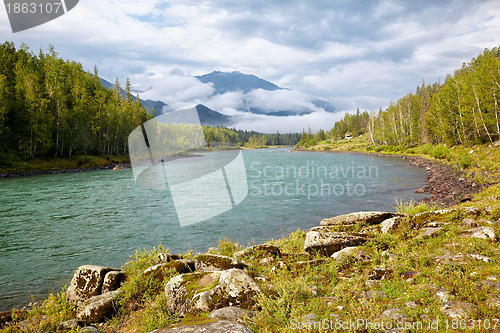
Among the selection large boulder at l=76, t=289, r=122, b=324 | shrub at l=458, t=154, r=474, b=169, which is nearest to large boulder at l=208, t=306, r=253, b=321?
large boulder at l=76, t=289, r=122, b=324

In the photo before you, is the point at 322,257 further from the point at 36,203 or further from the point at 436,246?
the point at 36,203

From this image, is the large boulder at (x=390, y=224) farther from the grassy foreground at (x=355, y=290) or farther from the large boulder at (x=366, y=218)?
the large boulder at (x=366, y=218)

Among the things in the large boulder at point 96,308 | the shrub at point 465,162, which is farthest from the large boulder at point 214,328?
the shrub at point 465,162

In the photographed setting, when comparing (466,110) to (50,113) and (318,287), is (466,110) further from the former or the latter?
(50,113)

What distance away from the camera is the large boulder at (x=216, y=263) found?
9.38 m

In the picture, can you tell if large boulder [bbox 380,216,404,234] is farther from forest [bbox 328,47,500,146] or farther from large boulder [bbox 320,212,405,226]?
forest [bbox 328,47,500,146]

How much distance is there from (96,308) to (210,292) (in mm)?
3721

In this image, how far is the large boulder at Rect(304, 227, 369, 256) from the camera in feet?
33.9

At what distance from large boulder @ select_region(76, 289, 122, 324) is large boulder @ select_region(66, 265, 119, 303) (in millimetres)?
753

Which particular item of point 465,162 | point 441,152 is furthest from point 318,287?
point 441,152

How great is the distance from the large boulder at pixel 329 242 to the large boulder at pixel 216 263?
2.78m

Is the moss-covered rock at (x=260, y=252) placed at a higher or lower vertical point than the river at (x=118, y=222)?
higher

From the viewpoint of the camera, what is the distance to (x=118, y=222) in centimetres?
2211

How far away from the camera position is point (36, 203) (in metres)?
29.0
